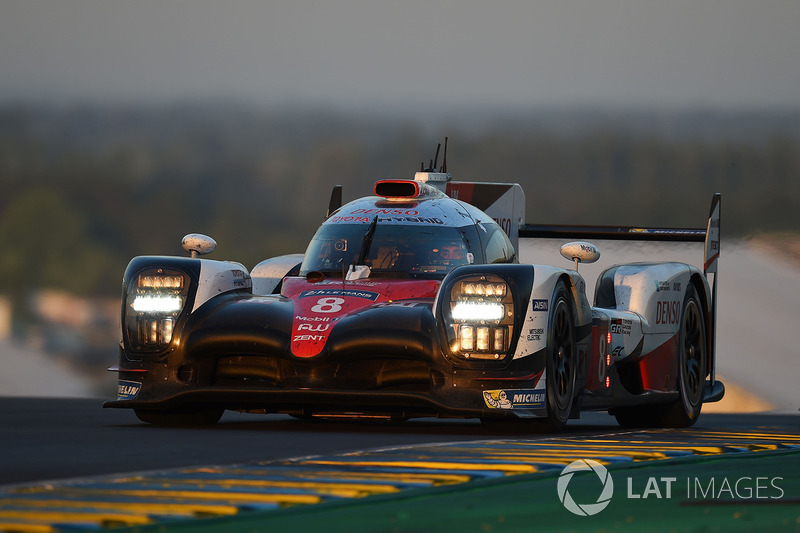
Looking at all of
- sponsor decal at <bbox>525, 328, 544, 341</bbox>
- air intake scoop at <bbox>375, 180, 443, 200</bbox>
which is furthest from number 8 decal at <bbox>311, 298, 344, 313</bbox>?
air intake scoop at <bbox>375, 180, 443, 200</bbox>

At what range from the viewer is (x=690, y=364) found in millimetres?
13695

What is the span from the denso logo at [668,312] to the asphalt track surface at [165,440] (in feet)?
4.27

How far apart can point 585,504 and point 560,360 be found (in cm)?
457

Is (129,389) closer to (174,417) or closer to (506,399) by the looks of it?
(174,417)

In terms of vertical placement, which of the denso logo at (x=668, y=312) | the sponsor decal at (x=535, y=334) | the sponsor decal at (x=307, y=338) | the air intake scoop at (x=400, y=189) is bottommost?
the denso logo at (x=668, y=312)

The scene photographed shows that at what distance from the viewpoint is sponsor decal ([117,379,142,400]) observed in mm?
10698

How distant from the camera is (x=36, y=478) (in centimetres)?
686

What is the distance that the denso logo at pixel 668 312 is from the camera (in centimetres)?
1291

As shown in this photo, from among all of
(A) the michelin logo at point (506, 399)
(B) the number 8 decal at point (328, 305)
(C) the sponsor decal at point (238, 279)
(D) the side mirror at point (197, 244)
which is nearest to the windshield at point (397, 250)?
(C) the sponsor decal at point (238, 279)

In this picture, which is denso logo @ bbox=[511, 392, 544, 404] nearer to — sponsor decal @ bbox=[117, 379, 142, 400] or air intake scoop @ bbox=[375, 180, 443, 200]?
sponsor decal @ bbox=[117, 379, 142, 400]

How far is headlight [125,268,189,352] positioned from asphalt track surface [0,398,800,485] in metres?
0.59

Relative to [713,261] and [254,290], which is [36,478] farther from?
[713,261]

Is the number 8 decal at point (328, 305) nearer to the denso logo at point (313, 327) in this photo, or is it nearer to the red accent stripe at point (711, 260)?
the denso logo at point (313, 327)

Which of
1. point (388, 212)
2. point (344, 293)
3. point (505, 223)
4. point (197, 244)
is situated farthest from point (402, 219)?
point (505, 223)
